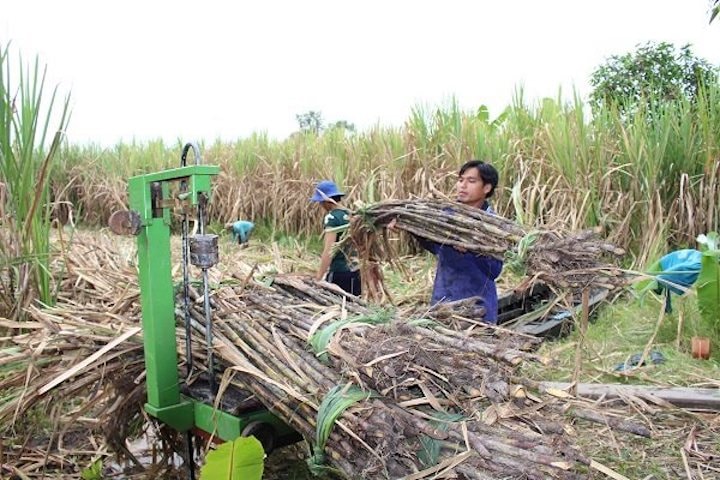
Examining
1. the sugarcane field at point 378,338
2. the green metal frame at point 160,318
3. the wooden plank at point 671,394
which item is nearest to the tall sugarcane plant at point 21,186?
the sugarcane field at point 378,338

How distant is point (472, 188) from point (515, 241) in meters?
1.07

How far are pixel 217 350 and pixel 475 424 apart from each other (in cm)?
86

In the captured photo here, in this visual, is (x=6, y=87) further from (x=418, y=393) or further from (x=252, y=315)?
(x=418, y=393)

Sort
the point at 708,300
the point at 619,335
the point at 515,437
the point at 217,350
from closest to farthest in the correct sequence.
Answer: the point at 515,437 < the point at 217,350 < the point at 708,300 < the point at 619,335

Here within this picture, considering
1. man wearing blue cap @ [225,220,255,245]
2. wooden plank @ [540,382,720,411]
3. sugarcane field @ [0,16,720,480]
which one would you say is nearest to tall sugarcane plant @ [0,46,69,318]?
sugarcane field @ [0,16,720,480]

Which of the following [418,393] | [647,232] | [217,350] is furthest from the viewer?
[647,232]

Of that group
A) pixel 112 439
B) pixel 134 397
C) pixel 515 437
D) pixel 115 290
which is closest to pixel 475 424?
pixel 515 437

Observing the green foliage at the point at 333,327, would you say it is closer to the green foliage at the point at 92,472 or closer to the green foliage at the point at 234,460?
the green foliage at the point at 234,460

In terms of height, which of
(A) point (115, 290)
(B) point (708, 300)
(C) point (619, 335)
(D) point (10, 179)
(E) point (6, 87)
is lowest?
(C) point (619, 335)

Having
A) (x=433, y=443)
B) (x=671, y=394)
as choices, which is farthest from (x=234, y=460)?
(x=671, y=394)

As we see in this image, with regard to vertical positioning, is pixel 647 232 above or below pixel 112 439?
above

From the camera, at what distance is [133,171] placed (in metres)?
11.0

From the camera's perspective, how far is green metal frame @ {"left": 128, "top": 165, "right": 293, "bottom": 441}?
6.40 ft

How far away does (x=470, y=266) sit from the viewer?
3184 mm
